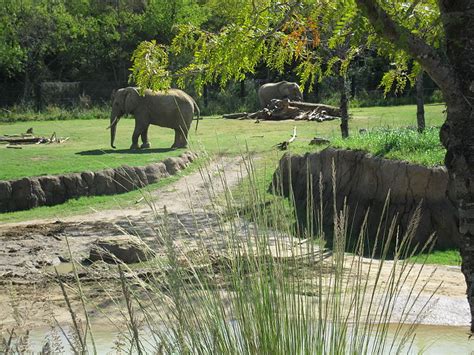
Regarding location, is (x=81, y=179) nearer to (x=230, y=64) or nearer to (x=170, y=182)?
(x=170, y=182)

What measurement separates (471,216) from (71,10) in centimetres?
4808

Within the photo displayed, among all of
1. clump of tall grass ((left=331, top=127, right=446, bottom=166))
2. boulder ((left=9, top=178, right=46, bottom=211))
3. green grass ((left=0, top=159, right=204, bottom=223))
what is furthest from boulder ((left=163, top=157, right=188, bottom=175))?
clump of tall grass ((left=331, top=127, right=446, bottom=166))

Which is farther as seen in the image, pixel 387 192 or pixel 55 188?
pixel 55 188

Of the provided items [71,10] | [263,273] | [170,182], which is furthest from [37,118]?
[263,273]

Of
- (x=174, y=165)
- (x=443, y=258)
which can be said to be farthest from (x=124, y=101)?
(x=443, y=258)

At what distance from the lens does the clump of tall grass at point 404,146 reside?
10.9 m

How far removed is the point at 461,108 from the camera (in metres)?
3.24

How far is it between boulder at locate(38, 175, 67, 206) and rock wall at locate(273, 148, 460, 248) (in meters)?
3.94

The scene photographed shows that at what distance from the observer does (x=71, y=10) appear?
49188mm

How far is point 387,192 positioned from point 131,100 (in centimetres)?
988

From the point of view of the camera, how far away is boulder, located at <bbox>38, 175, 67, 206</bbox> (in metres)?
14.1

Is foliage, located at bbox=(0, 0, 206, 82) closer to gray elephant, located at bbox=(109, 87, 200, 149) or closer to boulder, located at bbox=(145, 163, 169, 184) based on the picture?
gray elephant, located at bbox=(109, 87, 200, 149)

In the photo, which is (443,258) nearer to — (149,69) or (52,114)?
(149,69)

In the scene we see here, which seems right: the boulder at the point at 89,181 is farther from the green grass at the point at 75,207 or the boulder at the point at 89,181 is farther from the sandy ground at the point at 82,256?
the sandy ground at the point at 82,256
